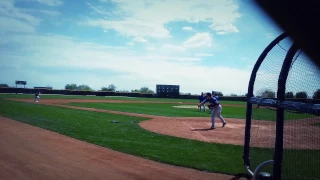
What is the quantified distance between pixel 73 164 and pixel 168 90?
64764 millimetres

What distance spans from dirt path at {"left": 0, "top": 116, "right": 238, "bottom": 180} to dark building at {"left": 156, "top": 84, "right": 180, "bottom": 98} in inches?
2405

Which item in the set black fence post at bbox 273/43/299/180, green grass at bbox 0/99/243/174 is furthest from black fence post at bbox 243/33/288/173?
black fence post at bbox 273/43/299/180

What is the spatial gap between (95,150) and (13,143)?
2699 mm

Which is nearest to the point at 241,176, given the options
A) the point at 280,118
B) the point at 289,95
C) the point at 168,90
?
the point at 280,118

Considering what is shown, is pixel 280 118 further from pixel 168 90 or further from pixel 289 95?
pixel 168 90

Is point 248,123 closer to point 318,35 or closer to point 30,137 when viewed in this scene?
point 318,35

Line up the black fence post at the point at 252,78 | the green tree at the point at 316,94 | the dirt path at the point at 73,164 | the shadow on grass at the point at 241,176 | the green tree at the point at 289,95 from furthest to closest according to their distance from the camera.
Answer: the shadow on grass at the point at 241,176, the dirt path at the point at 73,164, the black fence post at the point at 252,78, the green tree at the point at 289,95, the green tree at the point at 316,94

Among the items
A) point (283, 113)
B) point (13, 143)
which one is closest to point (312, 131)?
point (283, 113)

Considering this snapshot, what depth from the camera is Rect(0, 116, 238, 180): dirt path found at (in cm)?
561

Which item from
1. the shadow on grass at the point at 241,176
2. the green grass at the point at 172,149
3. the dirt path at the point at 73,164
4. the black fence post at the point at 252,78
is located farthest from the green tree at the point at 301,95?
the green grass at the point at 172,149

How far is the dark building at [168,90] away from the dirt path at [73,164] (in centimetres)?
6108

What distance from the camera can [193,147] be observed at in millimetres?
8883

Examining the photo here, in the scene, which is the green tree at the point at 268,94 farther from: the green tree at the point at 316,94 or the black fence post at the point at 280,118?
the green tree at the point at 316,94

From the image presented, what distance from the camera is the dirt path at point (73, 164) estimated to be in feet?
18.4
